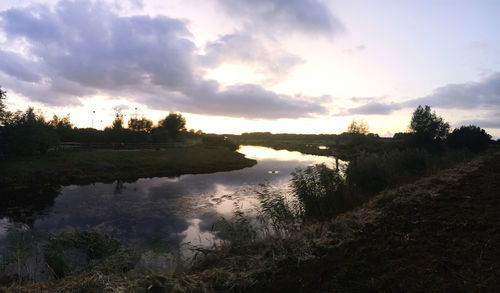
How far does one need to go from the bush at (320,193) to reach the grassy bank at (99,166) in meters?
20.9

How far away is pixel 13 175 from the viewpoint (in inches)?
874

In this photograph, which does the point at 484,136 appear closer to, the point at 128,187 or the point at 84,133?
the point at 128,187

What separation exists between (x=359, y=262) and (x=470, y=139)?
44.0 m

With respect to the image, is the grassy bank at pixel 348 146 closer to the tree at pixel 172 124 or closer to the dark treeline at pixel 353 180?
the dark treeline at pixel 353 180

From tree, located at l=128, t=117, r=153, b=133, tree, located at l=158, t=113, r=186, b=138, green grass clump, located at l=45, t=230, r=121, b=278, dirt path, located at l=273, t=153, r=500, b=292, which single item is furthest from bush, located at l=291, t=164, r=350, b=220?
tree, located at l=128, t=117, r=153, b=133

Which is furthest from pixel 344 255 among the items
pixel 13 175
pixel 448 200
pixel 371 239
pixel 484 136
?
pixel 484 136

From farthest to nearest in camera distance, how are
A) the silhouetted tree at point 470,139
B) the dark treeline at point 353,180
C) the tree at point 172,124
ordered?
the tree at point 172,124, the silhouetted tree at point 470,139, the dark treeline at point 353,180

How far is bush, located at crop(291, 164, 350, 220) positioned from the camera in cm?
1052

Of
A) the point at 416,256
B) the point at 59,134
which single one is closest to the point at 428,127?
the point at 416,256

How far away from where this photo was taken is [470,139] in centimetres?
3597

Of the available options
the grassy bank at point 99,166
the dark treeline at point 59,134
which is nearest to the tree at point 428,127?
the grassy bank at point 99,166

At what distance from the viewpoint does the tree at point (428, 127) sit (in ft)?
121

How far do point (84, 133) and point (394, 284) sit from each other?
5236cm

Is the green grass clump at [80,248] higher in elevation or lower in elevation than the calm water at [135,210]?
higher
